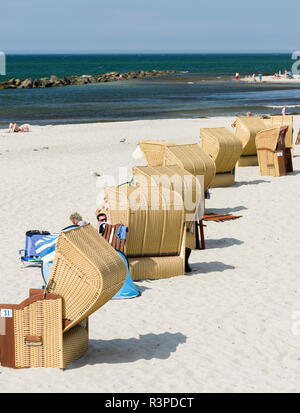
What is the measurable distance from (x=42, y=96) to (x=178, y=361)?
57791 mm

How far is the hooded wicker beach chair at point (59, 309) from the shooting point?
24.9 ft

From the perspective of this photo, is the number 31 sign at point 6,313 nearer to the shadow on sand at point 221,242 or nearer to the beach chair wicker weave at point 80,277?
the beach chair wicker weave at point 80,277

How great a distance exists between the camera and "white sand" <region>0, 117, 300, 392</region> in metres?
7.57

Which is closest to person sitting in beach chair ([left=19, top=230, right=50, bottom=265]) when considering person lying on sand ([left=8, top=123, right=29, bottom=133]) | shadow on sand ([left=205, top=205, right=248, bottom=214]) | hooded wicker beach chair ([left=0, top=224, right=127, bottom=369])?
hooded wicker beach chair ([left=0, top=224, right=127, bottom=369])

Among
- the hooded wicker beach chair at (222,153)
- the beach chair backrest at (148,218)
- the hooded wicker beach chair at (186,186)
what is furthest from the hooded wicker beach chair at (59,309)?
the hooded wicker beach chair at (222,153)

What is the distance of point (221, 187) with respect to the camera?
19.4 metres

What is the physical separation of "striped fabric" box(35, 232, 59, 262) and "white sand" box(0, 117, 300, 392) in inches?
17.1

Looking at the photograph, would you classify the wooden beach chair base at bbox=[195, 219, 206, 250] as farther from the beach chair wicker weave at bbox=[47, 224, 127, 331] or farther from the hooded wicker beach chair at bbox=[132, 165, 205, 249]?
the beach chair wicker weave at bbox=[47, 224, 127, 331]

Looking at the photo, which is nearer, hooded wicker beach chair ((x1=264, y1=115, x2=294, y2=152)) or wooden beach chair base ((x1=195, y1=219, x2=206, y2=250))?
wooden beach chair base ((x1=195, y1=219, x2=206, y2=250))

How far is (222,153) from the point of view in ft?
62.7

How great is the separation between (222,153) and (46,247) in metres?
9.07

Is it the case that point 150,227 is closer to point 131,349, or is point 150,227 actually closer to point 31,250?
point 31,250

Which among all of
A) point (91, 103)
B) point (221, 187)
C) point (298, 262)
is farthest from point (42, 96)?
point (298, 262)

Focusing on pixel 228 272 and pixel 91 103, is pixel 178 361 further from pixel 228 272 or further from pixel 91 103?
pixel 91 103
